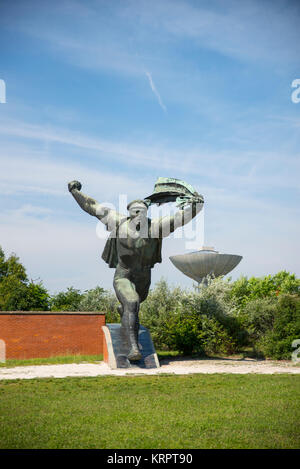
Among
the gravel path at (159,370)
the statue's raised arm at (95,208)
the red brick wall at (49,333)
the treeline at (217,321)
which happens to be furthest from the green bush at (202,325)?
the statue's raised arm at (95,208)

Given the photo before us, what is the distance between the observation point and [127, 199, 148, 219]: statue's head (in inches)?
410

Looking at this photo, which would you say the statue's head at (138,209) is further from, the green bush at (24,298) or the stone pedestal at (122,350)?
the green bush at (24,298)

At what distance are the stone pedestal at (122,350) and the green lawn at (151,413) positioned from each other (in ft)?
6.40

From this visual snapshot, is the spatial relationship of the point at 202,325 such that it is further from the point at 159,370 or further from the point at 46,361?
the point at 46,361

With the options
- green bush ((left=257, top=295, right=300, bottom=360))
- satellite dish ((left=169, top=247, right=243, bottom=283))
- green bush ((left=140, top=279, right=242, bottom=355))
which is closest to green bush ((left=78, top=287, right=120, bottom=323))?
satellite dish ((left=169, top=247, right=243, bottom=283))

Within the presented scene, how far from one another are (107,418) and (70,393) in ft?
6.08

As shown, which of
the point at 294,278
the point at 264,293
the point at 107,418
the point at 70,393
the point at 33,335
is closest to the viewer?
the point at 107,418

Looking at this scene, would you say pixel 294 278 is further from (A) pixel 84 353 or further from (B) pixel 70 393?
(B) pixel 70 393

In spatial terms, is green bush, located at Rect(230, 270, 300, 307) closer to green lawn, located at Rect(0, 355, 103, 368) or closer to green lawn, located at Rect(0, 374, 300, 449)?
green lawn, located at Rect(0, 355, 103, 368)

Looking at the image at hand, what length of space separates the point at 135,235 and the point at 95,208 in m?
1.26

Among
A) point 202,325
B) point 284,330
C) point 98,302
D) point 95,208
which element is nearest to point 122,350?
point 95,208

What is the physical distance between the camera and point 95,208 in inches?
428
